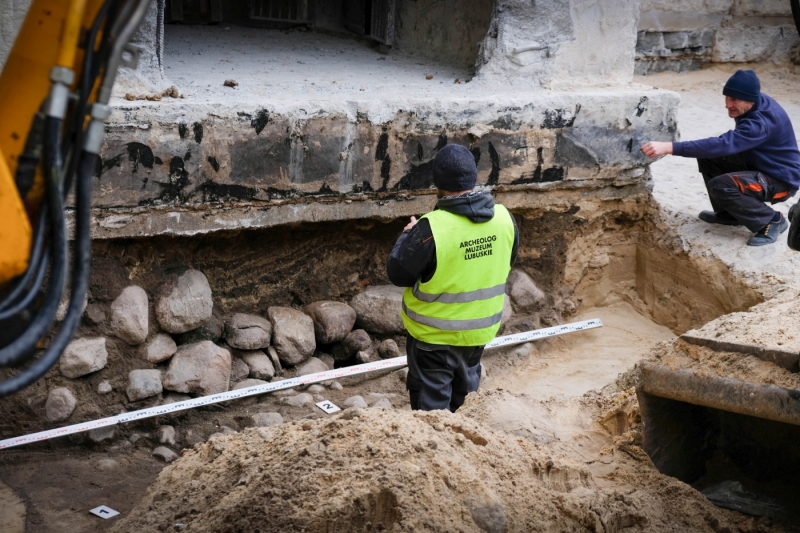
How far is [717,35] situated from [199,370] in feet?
24.0

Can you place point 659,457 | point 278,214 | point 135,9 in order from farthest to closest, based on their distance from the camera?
point 278,214, point 659,457, point 135,9

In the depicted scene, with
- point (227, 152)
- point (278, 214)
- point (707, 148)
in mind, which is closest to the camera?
point (227, 152)

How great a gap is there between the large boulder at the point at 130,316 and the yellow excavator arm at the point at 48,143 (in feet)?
9.75

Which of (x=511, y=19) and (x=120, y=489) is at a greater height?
(x=511, y=19)

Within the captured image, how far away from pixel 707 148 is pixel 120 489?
3.97 metres

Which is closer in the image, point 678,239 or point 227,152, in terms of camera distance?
point 227,152

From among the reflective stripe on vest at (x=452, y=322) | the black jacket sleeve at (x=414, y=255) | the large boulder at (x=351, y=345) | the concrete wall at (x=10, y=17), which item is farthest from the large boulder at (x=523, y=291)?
the concrete wall at (x=10, y=17)

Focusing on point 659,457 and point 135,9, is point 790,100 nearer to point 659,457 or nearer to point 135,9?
point 659,457

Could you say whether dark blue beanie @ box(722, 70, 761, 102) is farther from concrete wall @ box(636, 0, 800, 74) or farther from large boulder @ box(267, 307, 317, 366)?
concrete wall @ box(636, 0, 800, 74)

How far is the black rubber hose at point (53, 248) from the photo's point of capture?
67.6 inches

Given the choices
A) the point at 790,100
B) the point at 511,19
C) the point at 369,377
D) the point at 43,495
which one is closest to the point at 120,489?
the point at 43,495

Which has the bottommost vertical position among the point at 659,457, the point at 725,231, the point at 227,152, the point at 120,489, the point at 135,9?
the point at 120,489

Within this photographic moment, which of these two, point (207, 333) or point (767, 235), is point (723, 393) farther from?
point (207, 333)

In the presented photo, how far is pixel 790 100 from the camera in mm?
8609
